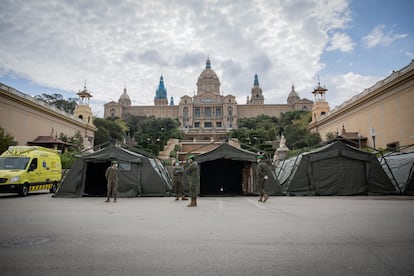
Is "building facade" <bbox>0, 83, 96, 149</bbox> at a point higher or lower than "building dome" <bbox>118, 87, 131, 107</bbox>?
lower

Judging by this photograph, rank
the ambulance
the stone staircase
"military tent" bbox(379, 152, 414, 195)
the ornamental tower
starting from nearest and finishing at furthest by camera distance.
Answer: the ambulance
"military tent" bbox(379, 152, 414, 195)
the stone staircase
the ornamental tower

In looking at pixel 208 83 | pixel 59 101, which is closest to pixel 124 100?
pixel 208 83

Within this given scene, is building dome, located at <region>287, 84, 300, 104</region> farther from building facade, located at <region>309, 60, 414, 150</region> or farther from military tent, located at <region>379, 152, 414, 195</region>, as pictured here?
military tent, located at <region>379, 152, 414, 195</region>

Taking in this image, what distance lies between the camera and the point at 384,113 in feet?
109

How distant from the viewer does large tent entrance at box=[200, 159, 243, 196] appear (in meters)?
16.1

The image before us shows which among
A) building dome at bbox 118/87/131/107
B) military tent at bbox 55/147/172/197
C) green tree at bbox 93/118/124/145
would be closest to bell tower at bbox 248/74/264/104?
building dome at bbox 118/87/131/107

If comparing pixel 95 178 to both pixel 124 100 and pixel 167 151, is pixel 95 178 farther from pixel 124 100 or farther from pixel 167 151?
pixel 124 100

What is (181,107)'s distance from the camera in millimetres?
111875

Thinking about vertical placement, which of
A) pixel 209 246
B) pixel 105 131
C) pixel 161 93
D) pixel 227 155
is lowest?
pixel 209 246

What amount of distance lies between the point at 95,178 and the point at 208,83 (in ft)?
349

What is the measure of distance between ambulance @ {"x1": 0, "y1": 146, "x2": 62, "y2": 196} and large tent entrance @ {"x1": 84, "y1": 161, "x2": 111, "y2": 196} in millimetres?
2071

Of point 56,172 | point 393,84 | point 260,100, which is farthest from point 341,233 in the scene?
point 260,100

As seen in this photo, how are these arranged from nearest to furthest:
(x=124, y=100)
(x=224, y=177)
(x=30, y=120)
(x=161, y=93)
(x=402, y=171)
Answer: (x=402, y=171), (x=224, y=177), (x=30, y=120), (x=124, y=100), (x=161, y=93)

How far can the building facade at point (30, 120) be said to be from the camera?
33375mm
